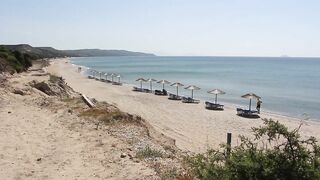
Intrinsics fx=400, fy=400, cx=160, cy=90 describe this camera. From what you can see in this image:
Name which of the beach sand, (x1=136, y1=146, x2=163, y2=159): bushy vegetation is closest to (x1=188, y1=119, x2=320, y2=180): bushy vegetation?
(x1=136, y1=146, x2=163, y2=159): bushy vegetation

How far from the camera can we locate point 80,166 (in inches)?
384

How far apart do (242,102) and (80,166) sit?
32.1 meters

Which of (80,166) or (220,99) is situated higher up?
(80,166)

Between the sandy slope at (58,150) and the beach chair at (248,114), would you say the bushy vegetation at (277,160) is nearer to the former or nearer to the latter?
the sandy slope at (58,150)

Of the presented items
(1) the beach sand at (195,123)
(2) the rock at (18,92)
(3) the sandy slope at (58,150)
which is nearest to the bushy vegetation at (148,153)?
(3) the sandy slope at (58,150)

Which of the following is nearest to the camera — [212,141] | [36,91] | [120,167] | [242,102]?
[120,167]

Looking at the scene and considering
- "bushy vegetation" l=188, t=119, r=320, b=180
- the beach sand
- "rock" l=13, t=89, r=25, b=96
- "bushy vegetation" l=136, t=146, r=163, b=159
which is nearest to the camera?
"bushy vegetation" l=188, t=119, r=320, b=180

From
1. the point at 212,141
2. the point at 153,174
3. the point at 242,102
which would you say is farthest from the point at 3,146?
the point at 242,102

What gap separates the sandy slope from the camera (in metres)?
9.20

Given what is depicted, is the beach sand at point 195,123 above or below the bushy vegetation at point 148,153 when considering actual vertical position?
below

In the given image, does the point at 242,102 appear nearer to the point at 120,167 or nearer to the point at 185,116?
the point at 185,116

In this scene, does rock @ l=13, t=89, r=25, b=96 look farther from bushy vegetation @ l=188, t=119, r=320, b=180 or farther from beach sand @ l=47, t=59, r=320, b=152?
bushy vegetation @ l=188, t=119, r=320, b=180

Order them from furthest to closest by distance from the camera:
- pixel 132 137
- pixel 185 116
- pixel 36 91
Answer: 1. pixel 185 116
2. pixel 36 91
3. pixel 132 137

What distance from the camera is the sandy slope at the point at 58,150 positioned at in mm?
9195
